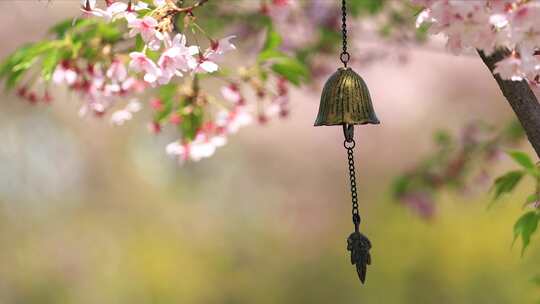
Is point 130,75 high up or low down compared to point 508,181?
up

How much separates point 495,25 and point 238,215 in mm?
6858

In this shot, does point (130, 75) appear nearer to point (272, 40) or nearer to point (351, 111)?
point (272, 40)

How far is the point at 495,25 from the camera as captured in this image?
178cm

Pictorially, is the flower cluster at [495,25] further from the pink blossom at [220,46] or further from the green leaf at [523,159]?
the pink blossom at [220,46]

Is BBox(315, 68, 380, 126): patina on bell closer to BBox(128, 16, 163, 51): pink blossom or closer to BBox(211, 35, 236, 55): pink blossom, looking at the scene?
BBox(211, 35, 236, 55): pink blossom

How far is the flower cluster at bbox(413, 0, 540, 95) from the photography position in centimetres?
175

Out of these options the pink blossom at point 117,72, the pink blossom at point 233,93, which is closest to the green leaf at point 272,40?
the pink blossom at point 233,93

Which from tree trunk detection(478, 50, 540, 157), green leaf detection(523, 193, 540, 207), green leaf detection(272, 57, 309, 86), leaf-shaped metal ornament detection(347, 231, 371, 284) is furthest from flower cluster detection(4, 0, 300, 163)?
green leaf detection(523, 193, 540, 207)

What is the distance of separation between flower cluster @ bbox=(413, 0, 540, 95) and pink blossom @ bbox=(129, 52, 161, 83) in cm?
73

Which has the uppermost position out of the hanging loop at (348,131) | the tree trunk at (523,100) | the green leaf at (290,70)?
the green leaf at (290,70)

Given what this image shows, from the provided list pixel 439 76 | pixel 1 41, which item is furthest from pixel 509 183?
pixel 439 76

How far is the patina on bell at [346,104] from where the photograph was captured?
2.35 meters

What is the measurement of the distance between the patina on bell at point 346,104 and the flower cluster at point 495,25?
51cm

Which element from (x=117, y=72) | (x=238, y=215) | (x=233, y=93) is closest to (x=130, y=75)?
(x=117, y=72)
